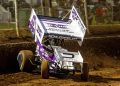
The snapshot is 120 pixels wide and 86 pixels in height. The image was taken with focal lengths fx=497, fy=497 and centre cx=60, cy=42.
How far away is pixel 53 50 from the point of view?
18.2 metres

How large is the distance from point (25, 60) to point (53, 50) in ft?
4.49

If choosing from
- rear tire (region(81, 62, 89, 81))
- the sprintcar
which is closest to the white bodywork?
the sprintcar

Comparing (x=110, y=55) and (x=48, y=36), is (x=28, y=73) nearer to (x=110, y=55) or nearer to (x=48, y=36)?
(x=48, y=36)

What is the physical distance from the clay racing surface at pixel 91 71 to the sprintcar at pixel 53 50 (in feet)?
1.28

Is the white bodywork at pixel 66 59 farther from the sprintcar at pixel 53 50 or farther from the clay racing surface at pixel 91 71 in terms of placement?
the clay racing surface at pixel 91 71

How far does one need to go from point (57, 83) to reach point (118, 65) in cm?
652

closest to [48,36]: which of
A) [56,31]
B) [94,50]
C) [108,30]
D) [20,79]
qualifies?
[56,31]

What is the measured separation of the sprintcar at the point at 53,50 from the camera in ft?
58.5

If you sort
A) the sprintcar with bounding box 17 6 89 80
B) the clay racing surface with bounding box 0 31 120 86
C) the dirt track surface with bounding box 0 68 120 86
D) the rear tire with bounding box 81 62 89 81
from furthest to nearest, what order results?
the rear tire with bounding box 81 62 89 81 < the sprintcar with bounding box 17 6 89 80 < the clay racing surface with bounding box 0 31 120 86 < the dirt track surface with bounding box 0 68 120 86

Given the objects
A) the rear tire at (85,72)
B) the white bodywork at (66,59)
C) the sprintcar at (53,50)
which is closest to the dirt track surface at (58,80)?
the rear tire at (85,72)

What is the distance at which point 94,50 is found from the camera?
23516mm

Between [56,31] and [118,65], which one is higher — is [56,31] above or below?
above

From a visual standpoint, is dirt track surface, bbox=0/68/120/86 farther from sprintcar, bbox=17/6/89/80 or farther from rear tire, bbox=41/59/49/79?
sprintcar, bbox=17/6/89/80

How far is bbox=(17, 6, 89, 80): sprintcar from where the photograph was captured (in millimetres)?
17844
